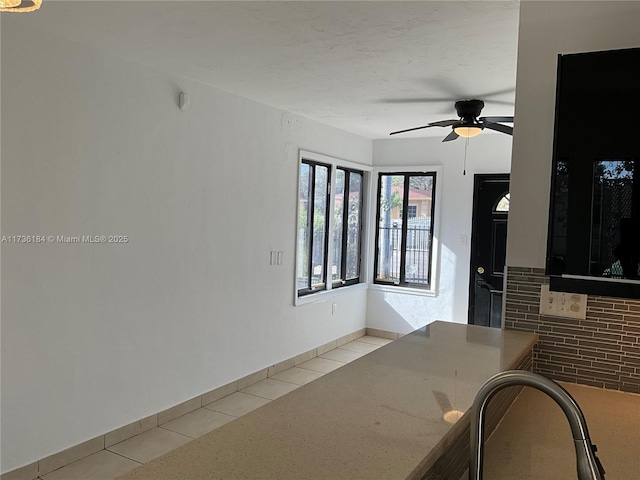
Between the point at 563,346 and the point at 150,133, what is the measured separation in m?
2.66

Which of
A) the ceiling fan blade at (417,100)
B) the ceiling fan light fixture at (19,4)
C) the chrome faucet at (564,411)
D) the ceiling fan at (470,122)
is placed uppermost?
the ceiling fan blade at (417,100)

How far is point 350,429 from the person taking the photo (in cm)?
103

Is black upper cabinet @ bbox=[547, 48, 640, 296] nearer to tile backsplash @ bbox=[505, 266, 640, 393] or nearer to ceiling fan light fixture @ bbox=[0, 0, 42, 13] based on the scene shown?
tile backsplash @ bbox=[505, 266, 640, 393]

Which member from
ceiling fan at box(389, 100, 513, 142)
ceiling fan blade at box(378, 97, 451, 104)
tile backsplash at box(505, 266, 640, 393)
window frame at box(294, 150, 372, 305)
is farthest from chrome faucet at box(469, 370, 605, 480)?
window frame at box(294, 150, 372, 305)

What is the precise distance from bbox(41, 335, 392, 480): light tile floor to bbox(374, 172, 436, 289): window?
4.45 feet

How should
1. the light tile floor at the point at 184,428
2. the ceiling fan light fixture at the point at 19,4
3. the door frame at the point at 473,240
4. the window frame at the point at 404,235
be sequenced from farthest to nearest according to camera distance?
the window frame at the point at 404,235, the door frame at the point at 473,240, the light tile floor at the point at 184,428, the ceiling fan light fixture at the point at 19,4

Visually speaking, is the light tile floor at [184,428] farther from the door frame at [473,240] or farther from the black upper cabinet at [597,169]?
the black upper cabinet at [597,169]

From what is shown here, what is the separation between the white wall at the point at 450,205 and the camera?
544 cm

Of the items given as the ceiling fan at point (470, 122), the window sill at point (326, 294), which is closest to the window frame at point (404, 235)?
the window sill at point (326, 294)

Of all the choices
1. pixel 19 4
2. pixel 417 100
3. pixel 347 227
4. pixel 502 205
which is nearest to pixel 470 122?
pixel 417 100

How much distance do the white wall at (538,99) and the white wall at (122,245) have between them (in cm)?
226

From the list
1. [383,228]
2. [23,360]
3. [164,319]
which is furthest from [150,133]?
[383,228]

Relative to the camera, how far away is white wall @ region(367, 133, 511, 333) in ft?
17.8

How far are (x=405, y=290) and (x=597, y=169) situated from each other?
4.57 m
